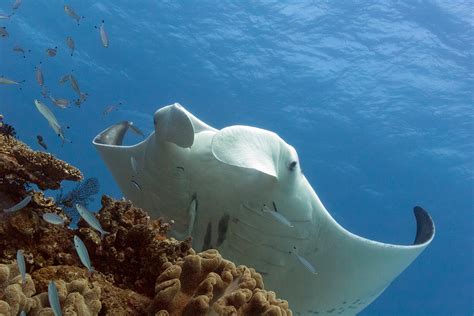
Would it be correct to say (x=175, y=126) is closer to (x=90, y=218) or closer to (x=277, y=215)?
(x=90, y=218)

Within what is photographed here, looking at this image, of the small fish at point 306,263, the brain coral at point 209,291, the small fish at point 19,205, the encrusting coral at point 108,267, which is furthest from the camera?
the small fish at point 306,263

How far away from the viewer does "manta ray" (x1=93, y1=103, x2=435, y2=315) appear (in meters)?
3.82

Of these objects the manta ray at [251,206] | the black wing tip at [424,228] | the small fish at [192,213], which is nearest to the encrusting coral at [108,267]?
the small fish at [192,213]

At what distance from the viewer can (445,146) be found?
29969 mm

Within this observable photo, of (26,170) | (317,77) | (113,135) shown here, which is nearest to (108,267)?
(26,170)

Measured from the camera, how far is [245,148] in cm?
353

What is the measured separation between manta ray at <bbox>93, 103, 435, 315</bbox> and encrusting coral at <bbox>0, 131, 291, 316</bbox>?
0.53 m

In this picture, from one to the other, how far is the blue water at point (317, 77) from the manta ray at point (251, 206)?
1941 cm

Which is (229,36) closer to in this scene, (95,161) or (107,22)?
(107,22)

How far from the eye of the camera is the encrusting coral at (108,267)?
2.79 metres

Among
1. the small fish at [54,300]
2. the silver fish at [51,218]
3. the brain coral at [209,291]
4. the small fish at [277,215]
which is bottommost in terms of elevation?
the small fish at [54,300]

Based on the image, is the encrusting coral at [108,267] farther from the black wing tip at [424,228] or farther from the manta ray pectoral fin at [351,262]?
the black wing tip at [424,228]

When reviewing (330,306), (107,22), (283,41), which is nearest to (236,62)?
(283,41)

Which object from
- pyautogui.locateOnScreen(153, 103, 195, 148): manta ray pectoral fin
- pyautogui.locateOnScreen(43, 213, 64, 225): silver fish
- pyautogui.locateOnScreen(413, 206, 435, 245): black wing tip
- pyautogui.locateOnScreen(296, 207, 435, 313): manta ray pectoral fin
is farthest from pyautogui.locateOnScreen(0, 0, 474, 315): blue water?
pyautogui.locateOnScreen(43, 213, 64, 225): silver fish
